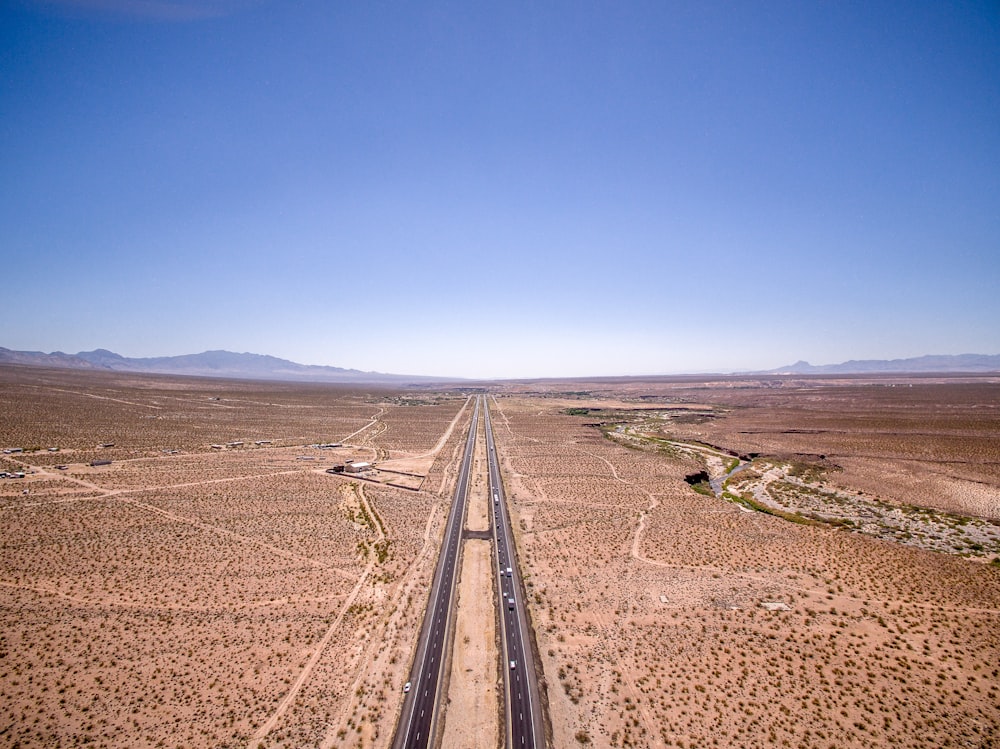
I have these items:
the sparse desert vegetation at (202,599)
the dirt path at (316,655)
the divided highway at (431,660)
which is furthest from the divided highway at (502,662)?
the dirt path at (316,655)

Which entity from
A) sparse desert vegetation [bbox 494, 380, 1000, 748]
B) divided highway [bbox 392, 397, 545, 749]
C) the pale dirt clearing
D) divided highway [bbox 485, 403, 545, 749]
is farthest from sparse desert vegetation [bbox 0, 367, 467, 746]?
sparse desert vegetation [bbox 494, 380, 1000, 748]

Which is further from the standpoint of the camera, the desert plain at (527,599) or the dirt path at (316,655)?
the desert plain at (527,599)

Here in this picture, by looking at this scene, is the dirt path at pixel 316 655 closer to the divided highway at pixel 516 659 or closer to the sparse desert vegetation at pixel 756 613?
the divided highway at pixel 516 659

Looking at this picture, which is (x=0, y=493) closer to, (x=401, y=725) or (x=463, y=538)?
(x=463, y=538)

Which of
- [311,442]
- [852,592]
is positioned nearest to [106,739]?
[852,592]

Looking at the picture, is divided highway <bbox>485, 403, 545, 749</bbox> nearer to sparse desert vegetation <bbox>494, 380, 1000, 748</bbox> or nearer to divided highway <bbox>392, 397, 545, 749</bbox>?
divided highway <bbox>392, 397, 545, 749</bbox>

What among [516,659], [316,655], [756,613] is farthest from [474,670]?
[756,613]

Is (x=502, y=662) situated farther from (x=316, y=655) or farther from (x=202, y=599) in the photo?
(x=202, y=599)
